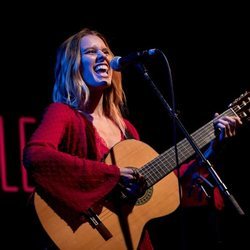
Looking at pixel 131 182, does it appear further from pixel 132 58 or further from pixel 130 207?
pixel 132 58

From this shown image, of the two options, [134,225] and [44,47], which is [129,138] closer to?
[134,225]

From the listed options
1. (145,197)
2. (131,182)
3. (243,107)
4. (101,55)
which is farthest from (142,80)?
(131,182)

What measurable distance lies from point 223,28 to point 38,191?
3.36 metres

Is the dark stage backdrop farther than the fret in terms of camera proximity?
Yes

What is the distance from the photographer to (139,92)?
478 centimetres

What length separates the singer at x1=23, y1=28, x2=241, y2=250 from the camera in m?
2.21

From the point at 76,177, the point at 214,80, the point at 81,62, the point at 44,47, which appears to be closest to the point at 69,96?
the point at 81,62

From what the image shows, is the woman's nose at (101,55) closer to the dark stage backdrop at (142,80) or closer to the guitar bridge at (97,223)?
the guitar bridge at (97,223)

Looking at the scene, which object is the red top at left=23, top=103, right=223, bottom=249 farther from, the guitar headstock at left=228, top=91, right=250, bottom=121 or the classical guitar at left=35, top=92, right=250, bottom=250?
the guitar headstock at left=228, top=91, right=250, bottom=121

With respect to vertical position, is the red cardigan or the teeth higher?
the teeth

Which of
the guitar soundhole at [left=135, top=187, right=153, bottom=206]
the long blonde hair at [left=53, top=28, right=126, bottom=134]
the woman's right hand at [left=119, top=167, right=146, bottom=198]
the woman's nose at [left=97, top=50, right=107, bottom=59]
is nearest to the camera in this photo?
the woman's right hand at [left=119, top=167, right=146, bottom=198]

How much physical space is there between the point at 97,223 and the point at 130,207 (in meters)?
0.24

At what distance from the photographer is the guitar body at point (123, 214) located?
2186 millimetres

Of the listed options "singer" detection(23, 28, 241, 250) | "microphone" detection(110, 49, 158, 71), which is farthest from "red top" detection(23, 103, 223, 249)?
"microphone" detection(110, 49, 158, 71)
